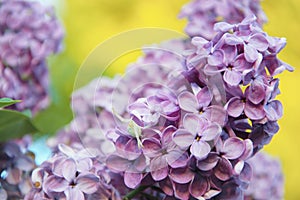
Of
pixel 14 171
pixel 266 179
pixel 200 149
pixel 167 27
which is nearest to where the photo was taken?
pixel 200 149

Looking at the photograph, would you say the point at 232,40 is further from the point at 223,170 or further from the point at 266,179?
the point at 266,179

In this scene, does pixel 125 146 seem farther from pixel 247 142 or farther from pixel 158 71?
pixel 158 71

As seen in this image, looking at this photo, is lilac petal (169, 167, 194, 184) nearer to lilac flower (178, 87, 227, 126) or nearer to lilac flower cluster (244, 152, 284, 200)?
lilac flower (178, 87, 227, 126)

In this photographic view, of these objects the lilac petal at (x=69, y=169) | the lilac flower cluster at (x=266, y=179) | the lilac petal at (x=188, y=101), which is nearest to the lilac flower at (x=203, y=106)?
the lilac petal at (x=188, y=101)

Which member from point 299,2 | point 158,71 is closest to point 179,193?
point 158,71

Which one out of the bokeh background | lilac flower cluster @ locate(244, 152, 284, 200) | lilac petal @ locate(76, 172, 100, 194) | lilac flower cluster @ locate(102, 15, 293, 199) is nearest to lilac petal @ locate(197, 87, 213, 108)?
lilac flower cluster @ locate(102, 15, 293, 199)

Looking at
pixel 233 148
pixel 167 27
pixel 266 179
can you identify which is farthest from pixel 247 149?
pixel 167 27

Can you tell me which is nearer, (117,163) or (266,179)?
(117,163)
